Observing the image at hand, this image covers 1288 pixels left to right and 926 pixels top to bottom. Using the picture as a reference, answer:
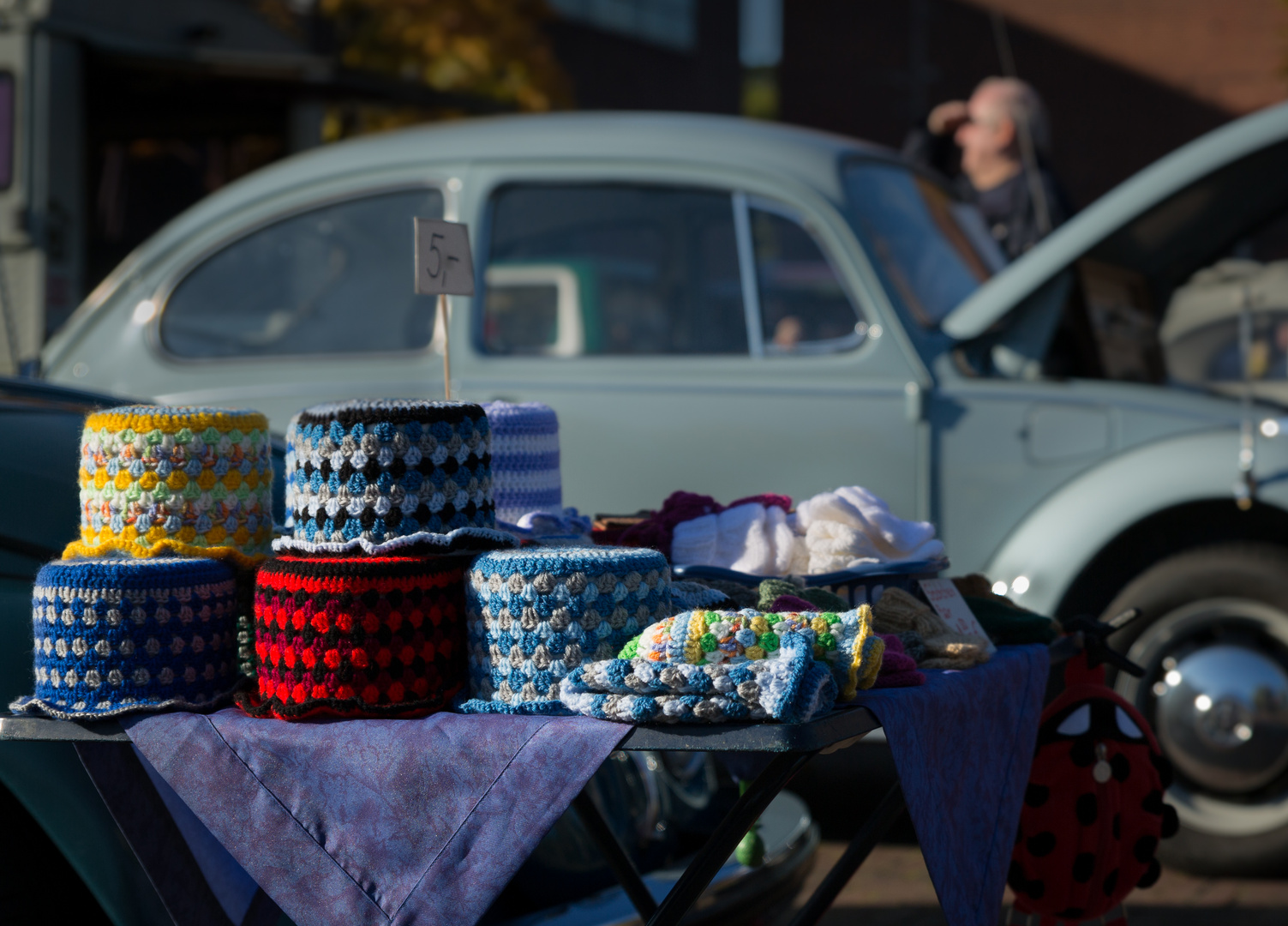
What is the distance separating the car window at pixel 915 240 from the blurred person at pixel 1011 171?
0.44m

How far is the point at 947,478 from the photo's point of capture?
386cm

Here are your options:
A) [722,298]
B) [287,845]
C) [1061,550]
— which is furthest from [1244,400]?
[287,845]

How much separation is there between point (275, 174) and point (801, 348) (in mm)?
1814

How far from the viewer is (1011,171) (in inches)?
206

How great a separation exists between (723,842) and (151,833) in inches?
32.2

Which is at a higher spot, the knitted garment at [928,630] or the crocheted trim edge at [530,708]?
the knitted garment at [928,630]

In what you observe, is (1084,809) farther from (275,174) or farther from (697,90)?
(697,90)

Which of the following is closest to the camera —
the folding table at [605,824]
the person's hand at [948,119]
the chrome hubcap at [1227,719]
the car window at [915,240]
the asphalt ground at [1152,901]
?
the folding table at [605,824]

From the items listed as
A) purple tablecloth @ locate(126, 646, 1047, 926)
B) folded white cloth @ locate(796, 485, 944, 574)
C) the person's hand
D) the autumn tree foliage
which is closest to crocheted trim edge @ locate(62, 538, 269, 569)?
purple tablecloth @ locate(126, 646, 1047, 926)

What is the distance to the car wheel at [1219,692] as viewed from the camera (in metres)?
3.65

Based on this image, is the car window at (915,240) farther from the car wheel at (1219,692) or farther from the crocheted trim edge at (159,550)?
the crocheted trim edge at (159,550)

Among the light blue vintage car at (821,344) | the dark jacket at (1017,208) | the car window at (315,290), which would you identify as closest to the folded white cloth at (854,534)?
the light blue vintage car at (821,344)

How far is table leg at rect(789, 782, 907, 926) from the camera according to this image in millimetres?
2016

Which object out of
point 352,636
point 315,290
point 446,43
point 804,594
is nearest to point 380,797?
point 352,636
